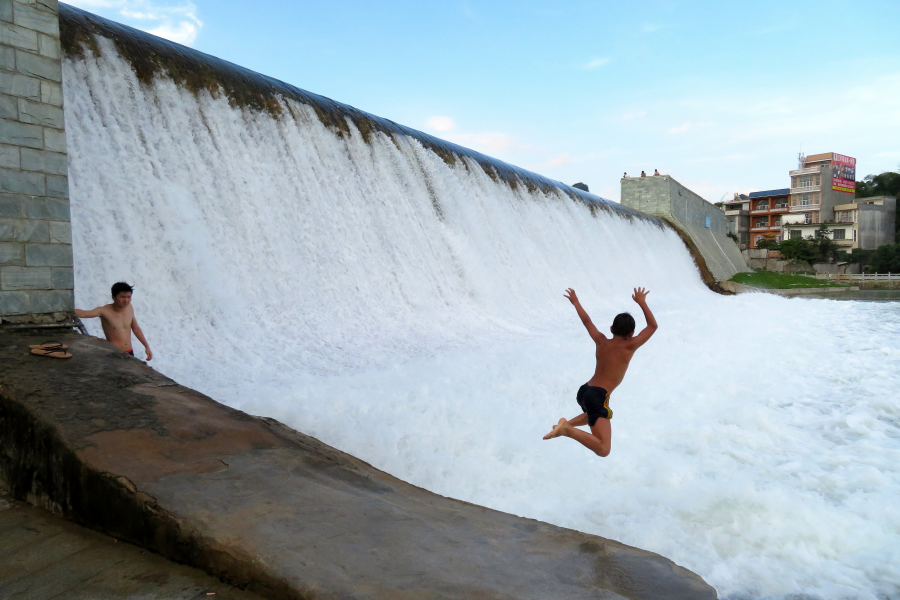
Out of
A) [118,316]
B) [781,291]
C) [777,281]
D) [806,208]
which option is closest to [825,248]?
[806,208]

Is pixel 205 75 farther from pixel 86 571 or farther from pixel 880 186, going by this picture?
pixel 880 186

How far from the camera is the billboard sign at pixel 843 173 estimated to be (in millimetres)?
61500

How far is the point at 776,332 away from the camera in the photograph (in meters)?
11.5

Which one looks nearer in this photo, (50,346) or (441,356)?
(50,346)

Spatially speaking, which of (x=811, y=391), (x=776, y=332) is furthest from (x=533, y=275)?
(x=811, y=391)

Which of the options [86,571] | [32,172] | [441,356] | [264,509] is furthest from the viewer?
[441,356]

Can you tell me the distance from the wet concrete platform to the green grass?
Answer: 34831 millimetres

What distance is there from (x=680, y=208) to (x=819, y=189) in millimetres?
34762

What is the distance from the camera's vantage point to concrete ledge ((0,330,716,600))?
2188mm

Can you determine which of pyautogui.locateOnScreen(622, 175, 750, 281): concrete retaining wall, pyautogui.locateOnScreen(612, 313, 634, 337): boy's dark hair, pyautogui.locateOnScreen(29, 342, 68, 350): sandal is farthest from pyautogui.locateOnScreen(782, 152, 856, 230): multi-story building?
pyautogui.locateOnScreen(29, 342, 68, 350): sandal

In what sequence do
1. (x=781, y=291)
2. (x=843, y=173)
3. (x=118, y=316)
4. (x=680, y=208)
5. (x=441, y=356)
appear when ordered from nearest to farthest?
(x=118, y=316) < (x=441, y=356) < (x=781, y=291) < (x=680, y=208) < (x=843, y=173)

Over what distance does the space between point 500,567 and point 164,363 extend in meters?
4.48

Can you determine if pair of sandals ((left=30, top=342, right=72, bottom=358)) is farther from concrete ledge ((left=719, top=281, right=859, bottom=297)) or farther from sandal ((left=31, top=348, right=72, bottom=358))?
concrete ledge ((left=719, top=281, right=859, bottom=297))

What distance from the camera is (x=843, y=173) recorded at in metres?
63.6
